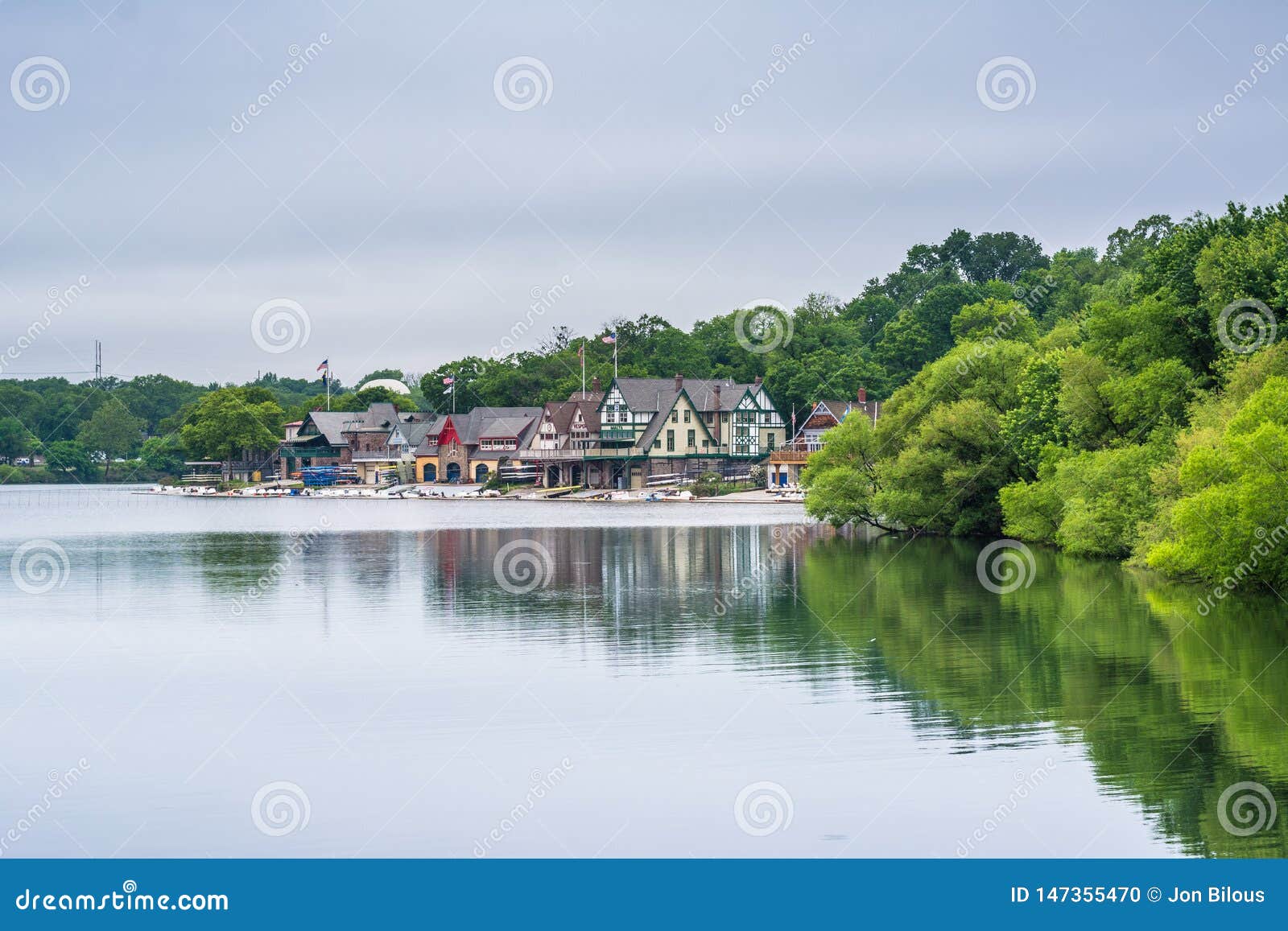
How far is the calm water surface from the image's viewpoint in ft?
47.5

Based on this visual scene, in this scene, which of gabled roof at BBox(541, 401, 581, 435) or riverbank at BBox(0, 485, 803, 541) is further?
gabled roof at BBox(541, 401, 581, 435)

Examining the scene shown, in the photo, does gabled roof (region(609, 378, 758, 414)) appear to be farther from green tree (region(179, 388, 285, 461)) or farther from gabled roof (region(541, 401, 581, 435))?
green tree (region(179, 388, 285, 461))

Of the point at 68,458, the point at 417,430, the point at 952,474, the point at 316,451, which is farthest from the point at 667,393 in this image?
the point at 68,458

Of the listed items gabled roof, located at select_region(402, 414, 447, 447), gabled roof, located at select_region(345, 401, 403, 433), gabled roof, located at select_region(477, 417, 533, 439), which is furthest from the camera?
gabled roof, located at select_region(345, 401, 403, 433)

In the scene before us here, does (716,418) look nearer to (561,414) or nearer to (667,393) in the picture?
(667,393)

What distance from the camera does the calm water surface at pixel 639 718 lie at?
571 inches

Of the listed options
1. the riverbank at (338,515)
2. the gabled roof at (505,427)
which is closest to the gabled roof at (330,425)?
the gabled roof at (505,427)

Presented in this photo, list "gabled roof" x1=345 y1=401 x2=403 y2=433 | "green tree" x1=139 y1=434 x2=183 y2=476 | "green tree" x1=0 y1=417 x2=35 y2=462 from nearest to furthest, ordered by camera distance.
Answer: "gabled roof" x1=345 y1=401 x2=403 y2=433 → "green tree" x1=0 y1=417 x2=35 y2=462 → "green tree" x1=139 y1=434 x2=183 y2=476

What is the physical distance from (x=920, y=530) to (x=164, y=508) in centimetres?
6098

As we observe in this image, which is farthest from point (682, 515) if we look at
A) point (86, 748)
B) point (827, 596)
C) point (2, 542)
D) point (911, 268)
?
point (911, 268)

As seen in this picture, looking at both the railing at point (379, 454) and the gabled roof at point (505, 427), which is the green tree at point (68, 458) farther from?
the gabled roof at point (505, 427)

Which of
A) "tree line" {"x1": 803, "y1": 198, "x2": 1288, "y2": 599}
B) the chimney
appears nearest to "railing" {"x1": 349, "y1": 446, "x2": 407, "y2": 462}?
the chimney

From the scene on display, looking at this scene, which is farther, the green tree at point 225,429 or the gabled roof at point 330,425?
the gabled roof at point 330,425

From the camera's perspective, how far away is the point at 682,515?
275ft
